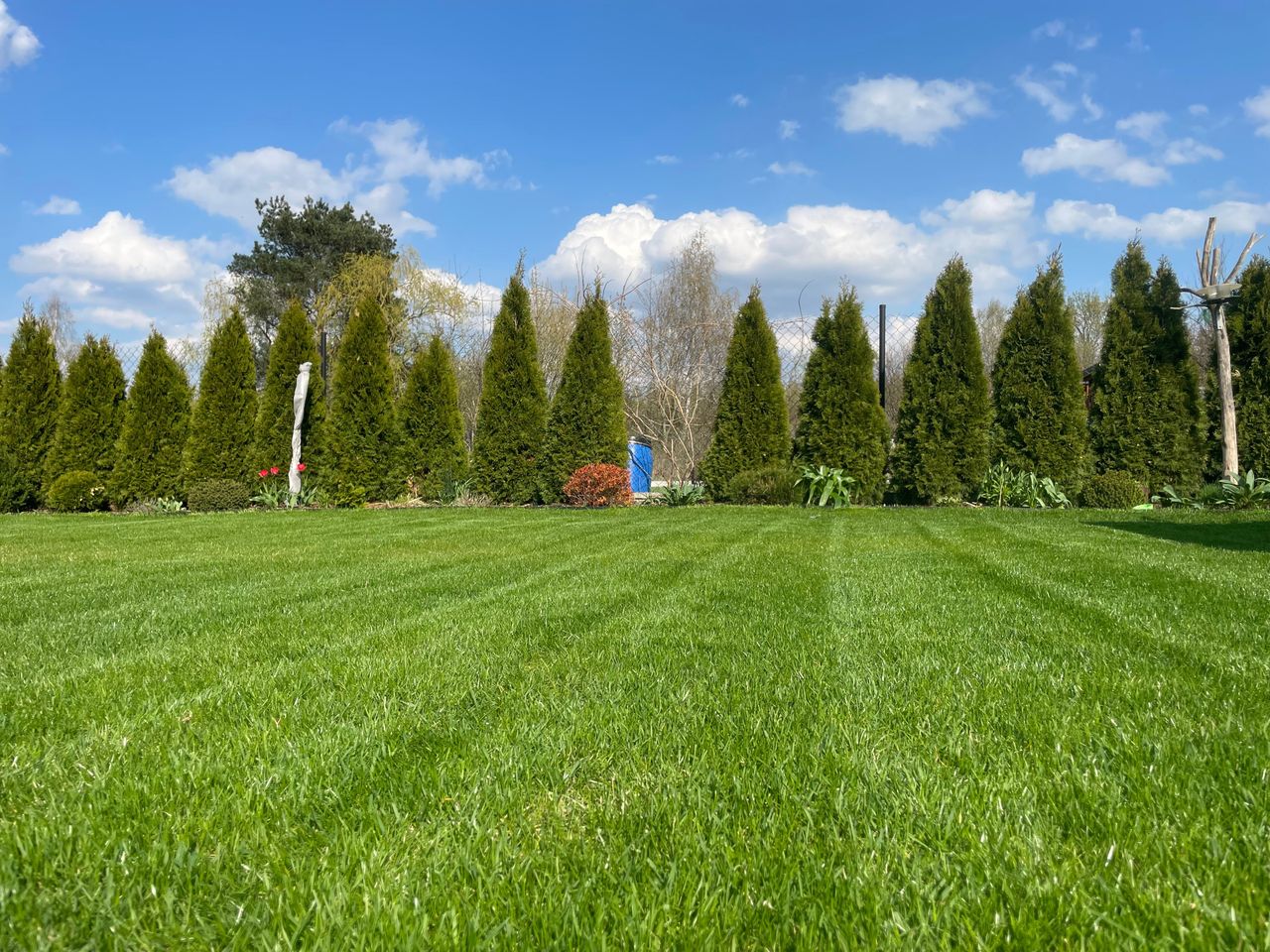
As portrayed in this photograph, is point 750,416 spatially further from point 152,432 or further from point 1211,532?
point 152,432

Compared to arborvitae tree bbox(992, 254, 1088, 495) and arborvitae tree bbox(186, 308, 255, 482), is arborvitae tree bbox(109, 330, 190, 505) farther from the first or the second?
arborvitae tree bbox(992, 254, 1088, 495)

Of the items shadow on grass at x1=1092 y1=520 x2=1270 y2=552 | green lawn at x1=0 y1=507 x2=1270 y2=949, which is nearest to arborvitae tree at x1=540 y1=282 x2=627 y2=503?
shadow on grass at x1=1092 y1=520 x2=1270 y2=552

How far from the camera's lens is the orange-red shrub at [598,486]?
13.1 meters

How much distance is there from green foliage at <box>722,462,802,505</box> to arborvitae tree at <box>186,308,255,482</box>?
973cm

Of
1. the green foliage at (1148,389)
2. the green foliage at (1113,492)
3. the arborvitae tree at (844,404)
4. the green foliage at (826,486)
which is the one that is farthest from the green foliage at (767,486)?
the green foliage at (1148,389)

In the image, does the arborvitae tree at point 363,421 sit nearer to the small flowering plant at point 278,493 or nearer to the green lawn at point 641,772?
the small flowering plant at point 278,493

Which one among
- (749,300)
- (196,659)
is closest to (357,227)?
(749,300)

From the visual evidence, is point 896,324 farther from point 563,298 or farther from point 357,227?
point 357,227

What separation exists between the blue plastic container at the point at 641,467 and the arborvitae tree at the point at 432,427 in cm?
480

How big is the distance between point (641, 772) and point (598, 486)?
11.3 m

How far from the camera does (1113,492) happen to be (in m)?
11.5

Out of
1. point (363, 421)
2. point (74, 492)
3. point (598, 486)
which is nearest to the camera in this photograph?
point (598, 486)

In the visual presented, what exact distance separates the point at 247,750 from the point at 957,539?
6.53m

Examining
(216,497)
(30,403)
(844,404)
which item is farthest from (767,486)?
(30,403)
